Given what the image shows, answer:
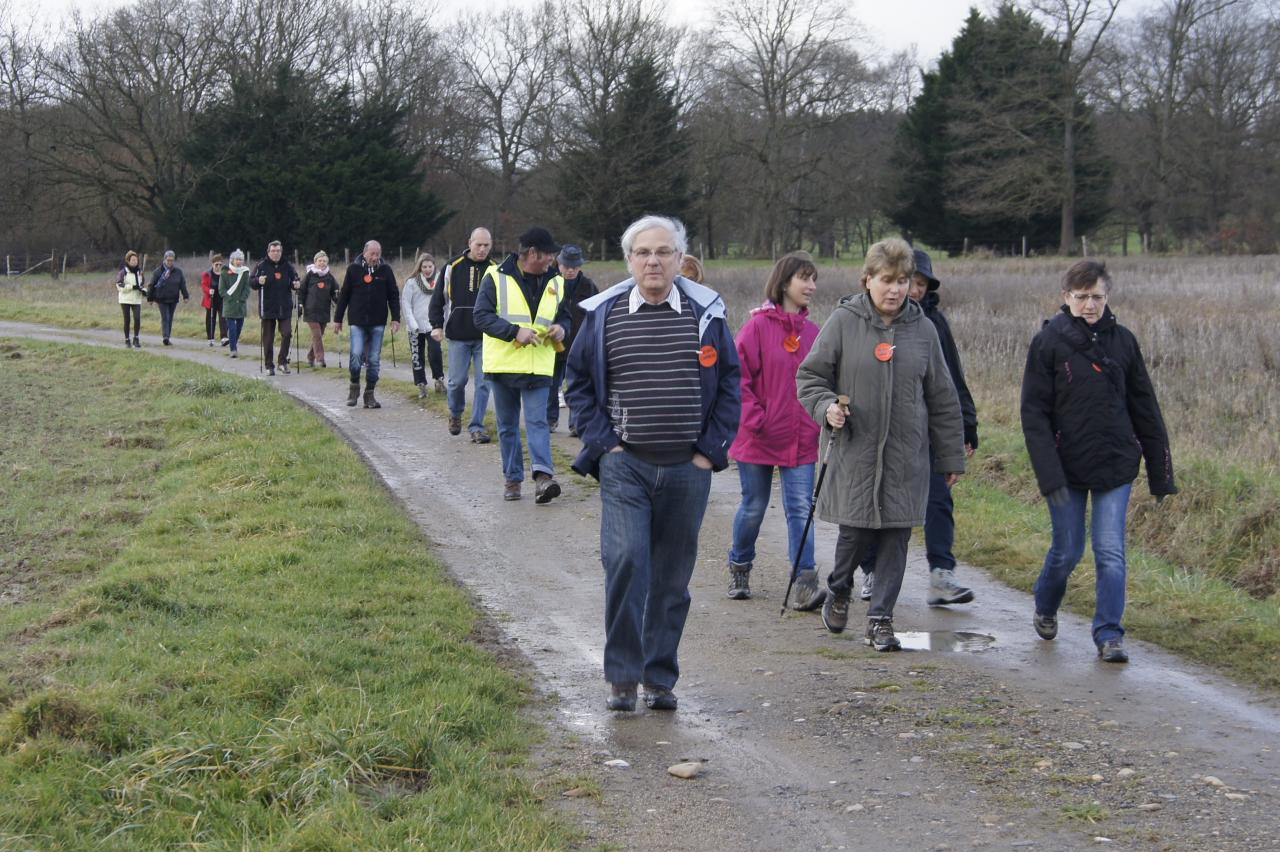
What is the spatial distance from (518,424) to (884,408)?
4.91 m

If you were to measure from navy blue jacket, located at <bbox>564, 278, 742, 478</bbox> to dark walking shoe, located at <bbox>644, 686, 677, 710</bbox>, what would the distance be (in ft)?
3.14

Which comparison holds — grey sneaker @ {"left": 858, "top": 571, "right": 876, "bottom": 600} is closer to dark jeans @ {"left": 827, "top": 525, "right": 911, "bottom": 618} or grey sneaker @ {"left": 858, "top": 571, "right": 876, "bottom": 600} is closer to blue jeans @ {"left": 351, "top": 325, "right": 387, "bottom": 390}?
dark jeans @ {"left": 827, "top": 525, "right": 911, "bottom": 618}

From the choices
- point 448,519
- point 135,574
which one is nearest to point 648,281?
point 135,574

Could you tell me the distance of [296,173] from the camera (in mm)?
58719

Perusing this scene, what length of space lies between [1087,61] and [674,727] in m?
50.5

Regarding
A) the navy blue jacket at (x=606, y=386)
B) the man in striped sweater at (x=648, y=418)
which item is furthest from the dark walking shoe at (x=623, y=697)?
the navy blue jacket at (x=606, y=386)

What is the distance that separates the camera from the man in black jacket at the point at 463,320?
43.1ft

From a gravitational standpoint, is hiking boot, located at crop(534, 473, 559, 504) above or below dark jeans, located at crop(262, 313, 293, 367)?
below

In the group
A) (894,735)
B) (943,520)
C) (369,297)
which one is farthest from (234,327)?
(894,735)

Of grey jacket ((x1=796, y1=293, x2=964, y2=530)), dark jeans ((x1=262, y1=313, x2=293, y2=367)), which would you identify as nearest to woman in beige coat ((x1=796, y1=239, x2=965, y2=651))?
grey jacket ((x1=796, y1=293, x2=964, y2=530))

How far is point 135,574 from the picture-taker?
7535 mm

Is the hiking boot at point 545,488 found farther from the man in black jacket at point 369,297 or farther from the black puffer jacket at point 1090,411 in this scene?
the man in black jacket at point 369,297

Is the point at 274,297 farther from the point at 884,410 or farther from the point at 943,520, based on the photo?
the point at 884,410

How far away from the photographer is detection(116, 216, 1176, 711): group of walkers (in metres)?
5.55
